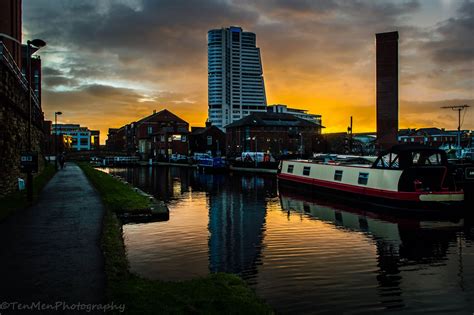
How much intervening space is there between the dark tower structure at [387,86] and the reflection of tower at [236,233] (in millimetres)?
40913

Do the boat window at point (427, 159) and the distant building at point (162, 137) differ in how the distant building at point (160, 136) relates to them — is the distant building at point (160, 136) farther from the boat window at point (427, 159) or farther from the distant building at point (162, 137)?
the boat window at point (427, 159)

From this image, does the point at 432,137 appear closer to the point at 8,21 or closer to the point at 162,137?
the point at 162,137

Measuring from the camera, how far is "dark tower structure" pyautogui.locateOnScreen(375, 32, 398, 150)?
6494 cm

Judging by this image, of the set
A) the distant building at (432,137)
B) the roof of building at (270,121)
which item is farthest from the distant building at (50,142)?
the distant building at (432,137)

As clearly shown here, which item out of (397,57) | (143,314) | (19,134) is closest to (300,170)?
(19,134)

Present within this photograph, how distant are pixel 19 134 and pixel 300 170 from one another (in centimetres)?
2284

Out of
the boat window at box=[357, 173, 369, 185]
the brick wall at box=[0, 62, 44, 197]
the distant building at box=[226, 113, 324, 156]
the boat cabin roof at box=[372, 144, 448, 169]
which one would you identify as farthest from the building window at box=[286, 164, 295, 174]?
the distant building at box=[226, 113, 324, 156]

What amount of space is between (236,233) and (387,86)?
183 feet

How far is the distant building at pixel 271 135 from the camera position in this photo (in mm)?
109125

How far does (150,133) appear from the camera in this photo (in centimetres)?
13538

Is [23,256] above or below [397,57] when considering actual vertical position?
below

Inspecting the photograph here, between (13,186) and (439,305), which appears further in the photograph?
(13,186)

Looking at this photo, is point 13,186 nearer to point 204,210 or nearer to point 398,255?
point 204,210

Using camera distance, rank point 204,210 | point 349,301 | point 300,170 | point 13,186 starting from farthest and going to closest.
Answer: point 300,170
point 204,210
point 13,186
point 349,301
